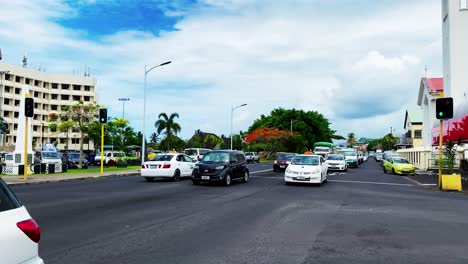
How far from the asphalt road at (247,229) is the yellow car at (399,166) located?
18.7 meters

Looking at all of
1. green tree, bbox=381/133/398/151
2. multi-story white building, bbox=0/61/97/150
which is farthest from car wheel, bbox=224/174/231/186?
green tree, bbox=381/133/398/151

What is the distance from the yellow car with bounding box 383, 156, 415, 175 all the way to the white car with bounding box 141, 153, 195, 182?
18675mm

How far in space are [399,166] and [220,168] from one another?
64.6 feet

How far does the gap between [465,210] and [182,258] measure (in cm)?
983

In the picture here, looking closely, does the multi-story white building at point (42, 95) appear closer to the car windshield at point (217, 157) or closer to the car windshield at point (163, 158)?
the car windshield at point (163, 158)

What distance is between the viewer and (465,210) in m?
12.9

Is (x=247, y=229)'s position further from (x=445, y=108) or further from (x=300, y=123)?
(x=300, y=123)

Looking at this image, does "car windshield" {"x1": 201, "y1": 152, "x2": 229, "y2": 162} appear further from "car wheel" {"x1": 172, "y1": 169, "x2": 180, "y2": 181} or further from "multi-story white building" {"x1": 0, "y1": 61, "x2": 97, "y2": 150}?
"multi-story white building" {"x1": 0, "y1": 61, "x2": 97, "y2": 150}

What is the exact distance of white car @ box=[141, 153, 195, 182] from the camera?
22.4 meters

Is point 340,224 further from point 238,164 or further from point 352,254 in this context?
→ point 238,164

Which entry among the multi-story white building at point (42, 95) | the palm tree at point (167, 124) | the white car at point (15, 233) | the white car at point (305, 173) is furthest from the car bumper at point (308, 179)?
the multi-story white building at point (42, 95)

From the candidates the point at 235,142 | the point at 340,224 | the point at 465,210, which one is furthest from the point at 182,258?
the point at 235,142

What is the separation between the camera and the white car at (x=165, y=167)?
73.6 ft

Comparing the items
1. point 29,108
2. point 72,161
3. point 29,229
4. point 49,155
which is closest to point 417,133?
point 72,161
